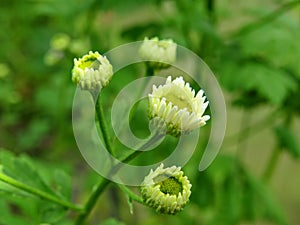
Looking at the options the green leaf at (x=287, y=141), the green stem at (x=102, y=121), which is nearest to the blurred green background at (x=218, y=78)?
the green leaf at (x=287, y=141)

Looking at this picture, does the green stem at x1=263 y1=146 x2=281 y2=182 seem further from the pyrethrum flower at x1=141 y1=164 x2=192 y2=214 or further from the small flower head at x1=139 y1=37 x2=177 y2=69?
the pyrethrum flower at x1=141 y1=164 x2=192 y2=214

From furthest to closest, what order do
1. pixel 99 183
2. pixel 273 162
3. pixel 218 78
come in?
1. pixel 273 162
2. pixel 218 78
3. pixel 99 183

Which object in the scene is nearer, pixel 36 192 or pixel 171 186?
pixel 171 186

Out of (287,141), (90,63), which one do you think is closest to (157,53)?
(90,63)

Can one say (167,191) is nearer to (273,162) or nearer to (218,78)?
(218,78)

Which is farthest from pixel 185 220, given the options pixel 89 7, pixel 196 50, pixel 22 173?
pixel 22 173
